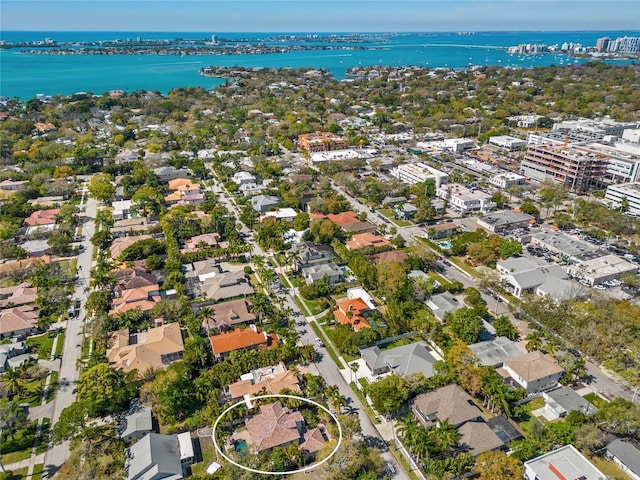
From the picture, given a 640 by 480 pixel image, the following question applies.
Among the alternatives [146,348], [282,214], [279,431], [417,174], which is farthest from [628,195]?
[146,348]

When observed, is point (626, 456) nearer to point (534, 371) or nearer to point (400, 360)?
point (534, 371)

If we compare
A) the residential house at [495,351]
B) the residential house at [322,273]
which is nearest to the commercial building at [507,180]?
the residential house at [322,273]

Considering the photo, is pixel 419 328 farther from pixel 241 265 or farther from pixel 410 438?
pixel 241 265

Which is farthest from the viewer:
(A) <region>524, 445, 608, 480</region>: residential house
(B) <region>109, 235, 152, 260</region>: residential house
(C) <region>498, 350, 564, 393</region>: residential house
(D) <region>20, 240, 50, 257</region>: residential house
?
(D) <region>20, 240, 50, 257</region>: residential house

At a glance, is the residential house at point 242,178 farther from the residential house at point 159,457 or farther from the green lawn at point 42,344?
the residential house at point 159,457

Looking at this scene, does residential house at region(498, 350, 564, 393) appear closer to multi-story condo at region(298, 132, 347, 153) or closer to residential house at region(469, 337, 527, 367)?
residential house at region(469, 337, 527, 367)

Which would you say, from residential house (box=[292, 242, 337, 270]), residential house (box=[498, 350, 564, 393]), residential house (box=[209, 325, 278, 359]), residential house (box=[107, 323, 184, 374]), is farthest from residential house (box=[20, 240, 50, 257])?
residential house (box=[498, 350, 564, 393])
